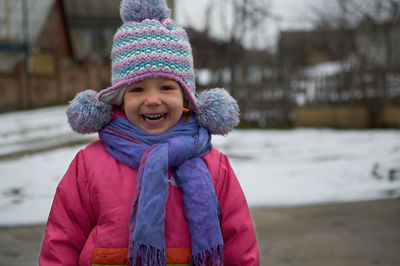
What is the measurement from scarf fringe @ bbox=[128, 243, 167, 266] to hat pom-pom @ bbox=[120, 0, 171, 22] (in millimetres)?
916

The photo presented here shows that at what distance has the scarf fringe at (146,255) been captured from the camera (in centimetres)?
146

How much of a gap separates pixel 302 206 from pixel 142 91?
3152 millimetres

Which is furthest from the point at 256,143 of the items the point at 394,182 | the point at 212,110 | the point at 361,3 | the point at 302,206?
the point at 212,110

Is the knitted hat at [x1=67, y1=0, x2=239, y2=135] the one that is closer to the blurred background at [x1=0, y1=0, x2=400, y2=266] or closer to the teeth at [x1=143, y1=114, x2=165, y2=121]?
the teeth at [x1=143, y1=114, x2=165, y2=121]

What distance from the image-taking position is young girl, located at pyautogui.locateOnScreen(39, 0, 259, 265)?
1518 millimetres

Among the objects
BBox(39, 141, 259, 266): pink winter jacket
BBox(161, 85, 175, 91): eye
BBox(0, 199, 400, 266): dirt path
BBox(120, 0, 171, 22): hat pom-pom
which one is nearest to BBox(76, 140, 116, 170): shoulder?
BBox(39, 141, 259, 266): pink winter jacket

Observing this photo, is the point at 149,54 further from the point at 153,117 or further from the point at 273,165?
the point at 273,165

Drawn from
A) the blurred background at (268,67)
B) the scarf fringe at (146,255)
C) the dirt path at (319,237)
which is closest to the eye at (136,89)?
the scarf fringe at (146,255)

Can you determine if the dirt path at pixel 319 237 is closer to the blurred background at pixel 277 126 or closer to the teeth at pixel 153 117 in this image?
the blurred background at pixel 277 126

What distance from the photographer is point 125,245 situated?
1.52 meters

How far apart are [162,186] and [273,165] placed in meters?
4.99

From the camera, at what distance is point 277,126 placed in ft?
37.5

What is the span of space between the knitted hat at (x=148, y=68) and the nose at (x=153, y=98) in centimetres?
7

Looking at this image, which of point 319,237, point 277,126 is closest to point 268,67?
point 277,126
